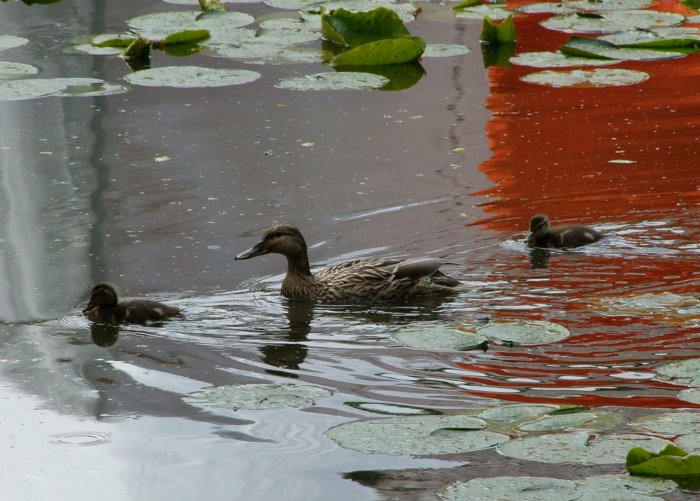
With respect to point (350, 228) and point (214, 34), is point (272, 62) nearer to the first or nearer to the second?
point (214, 34)

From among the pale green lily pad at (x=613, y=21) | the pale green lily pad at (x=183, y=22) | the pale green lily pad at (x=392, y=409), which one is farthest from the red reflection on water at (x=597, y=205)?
the pale green lily pad at (x=183, y=22)

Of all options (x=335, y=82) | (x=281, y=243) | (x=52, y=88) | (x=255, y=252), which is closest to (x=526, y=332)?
(x=281, y=243)

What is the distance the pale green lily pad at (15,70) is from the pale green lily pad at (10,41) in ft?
2.40

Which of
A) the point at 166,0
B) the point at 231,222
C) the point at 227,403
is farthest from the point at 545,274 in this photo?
the point at 166,0

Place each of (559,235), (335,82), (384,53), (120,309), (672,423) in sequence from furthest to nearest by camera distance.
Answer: (384,53) → (335,82) → (559,235) → (120,309) → (672,423)

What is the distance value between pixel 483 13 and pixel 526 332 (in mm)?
6814

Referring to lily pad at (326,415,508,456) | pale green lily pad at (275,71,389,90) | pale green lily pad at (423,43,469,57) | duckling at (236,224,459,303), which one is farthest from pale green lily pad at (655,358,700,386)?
pale green lily pad at (423,43,469,57)

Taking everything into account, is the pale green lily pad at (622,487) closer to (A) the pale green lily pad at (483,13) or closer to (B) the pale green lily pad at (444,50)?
(B) the pale green lily pad at (444,50)

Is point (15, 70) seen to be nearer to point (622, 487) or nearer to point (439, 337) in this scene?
point (439, 337)

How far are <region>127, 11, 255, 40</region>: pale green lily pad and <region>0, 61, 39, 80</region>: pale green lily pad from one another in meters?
1.27

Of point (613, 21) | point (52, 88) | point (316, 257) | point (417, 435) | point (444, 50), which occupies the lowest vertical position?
point (316, 257)

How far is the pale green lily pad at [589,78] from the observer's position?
982 centimetres

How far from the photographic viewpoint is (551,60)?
10.5m

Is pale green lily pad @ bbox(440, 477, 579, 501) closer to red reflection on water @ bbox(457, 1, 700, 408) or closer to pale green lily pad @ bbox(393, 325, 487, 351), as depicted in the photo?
red reflection on water @ bbox(457, 1, 700, 408)
